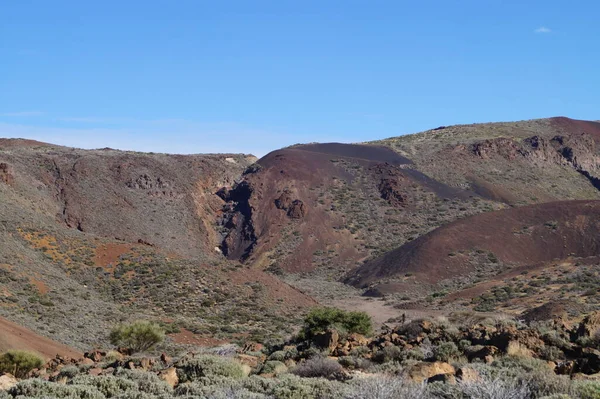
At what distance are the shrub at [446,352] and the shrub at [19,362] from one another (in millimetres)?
10835

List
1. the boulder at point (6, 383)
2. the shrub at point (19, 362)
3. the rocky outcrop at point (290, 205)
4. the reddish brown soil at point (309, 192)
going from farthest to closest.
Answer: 1. the rocky outcrop at point (290, 205)
2. the reddish brown soil at point (309, 192)
3. the shrub at point (19, 362)
4. the boulder at point (6, 383)

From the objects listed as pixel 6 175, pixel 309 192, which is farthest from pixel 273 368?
pixel 309 192

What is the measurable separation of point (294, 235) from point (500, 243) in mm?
21626

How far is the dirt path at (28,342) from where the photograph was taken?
80.1 ft

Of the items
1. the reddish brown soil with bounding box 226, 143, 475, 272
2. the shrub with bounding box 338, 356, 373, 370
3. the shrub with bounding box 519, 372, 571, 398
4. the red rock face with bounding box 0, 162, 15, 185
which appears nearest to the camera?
the shrub with bounding box 519, 372, 571, 398

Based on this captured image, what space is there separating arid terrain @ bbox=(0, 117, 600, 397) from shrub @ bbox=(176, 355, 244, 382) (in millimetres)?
10887

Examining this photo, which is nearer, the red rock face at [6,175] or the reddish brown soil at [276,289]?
the reddish brown soil at [276,289]

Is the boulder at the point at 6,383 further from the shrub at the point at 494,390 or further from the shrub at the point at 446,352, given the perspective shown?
the shrub at the point at 446,352

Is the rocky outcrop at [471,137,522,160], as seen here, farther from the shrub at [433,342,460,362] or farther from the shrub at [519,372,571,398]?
the shrub at [519,372,571,398]

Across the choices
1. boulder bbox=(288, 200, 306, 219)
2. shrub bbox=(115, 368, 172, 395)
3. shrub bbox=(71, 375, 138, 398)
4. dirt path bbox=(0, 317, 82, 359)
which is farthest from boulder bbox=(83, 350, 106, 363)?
boulder bbox=(288, 200, 306, 219)

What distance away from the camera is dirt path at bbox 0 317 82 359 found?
2442cm

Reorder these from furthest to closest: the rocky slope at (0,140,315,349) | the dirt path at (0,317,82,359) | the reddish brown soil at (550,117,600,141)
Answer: the reddish brown soil at (550,117,600,141) < the rocky slope at (0,140,315,349) < the dirt path at (0,317,82,359)

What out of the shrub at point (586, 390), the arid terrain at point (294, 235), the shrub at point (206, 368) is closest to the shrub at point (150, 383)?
the shrub at point (206, 368)

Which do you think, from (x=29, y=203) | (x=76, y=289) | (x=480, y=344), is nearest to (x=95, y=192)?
(x=29, y=203)
